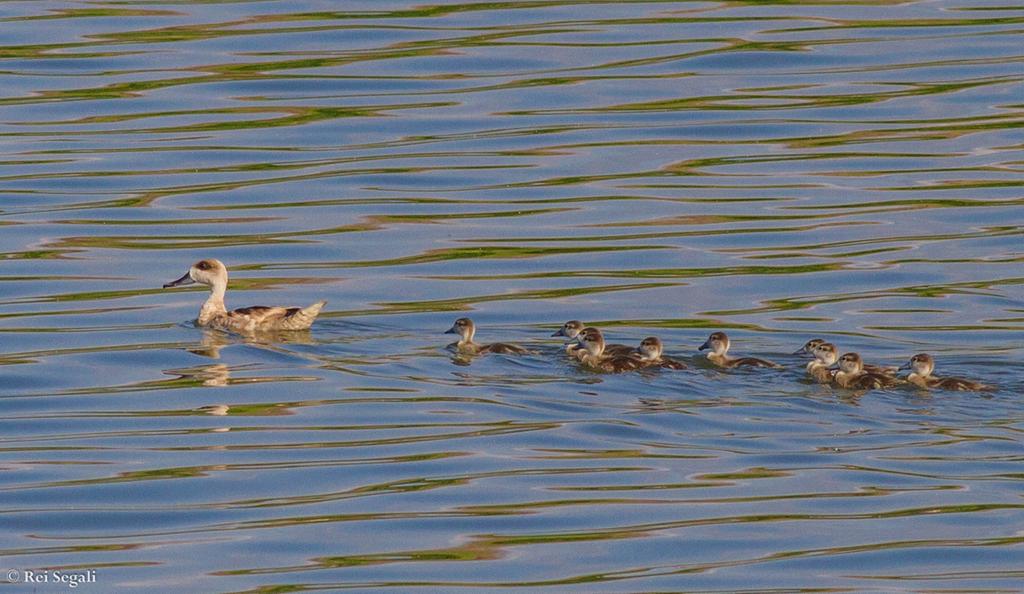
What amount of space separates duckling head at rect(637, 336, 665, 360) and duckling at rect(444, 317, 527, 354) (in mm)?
829

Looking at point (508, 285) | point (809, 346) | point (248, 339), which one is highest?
point (809, 346)

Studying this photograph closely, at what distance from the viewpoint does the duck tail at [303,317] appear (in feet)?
45.4

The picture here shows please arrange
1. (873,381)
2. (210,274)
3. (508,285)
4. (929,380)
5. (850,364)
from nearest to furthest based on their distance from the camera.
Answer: (929,380) → (873,381) → (850,364) → (210,274) → (508,285)

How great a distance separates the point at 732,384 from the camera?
40.8 feet

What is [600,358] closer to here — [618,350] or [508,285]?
[618,350]

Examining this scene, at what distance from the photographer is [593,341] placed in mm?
12914

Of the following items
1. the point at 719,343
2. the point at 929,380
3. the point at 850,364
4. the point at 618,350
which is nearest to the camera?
the point at 929,380

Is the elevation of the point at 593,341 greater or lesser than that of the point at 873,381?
greater

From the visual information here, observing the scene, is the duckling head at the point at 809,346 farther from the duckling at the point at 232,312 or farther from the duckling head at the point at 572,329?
the duckling at the point at 232,312

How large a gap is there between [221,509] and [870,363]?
15.9 ft

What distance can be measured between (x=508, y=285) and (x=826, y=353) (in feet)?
11.0

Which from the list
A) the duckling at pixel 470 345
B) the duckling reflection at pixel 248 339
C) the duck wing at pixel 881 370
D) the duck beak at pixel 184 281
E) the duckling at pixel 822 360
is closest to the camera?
the duck wing at pixel 881 370

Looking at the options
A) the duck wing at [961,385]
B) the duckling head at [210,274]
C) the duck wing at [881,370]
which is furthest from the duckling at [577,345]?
the duckling head at [210,274]

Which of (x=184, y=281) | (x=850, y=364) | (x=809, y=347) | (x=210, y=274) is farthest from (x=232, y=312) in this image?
(x=850, y=364)
